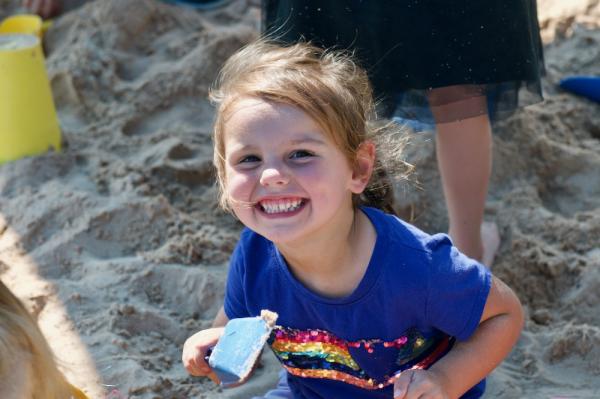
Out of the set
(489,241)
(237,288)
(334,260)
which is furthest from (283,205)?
(489,241)

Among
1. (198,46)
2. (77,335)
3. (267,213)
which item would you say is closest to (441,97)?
(267,213)

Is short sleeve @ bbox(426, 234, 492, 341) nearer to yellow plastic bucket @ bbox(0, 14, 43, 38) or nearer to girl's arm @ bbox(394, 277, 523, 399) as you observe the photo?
girl's arm @ bbox(394, 277, 523, 399)

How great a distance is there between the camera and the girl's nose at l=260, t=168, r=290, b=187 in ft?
4.60

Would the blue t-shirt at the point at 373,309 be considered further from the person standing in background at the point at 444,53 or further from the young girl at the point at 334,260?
the person standing in background at the point at 444,53

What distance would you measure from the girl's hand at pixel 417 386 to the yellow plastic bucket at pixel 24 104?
152cm

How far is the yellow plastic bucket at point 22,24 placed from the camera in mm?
3102

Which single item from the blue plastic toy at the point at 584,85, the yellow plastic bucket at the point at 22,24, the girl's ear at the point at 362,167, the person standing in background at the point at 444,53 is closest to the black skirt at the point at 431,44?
the person standing in background at the point at 444,53

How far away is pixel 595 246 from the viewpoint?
2217 mm

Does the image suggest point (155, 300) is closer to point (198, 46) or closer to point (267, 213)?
point (267, 213)

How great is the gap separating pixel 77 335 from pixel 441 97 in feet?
2.81

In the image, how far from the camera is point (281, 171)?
1410 mm

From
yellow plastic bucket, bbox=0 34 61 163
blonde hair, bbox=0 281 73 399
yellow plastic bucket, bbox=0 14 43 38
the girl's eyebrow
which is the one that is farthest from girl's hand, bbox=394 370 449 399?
yellow plastic bucket, bbox=0 14 43 38

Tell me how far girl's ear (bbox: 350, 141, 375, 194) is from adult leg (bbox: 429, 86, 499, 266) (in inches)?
17.3

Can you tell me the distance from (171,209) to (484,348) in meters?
1.07
